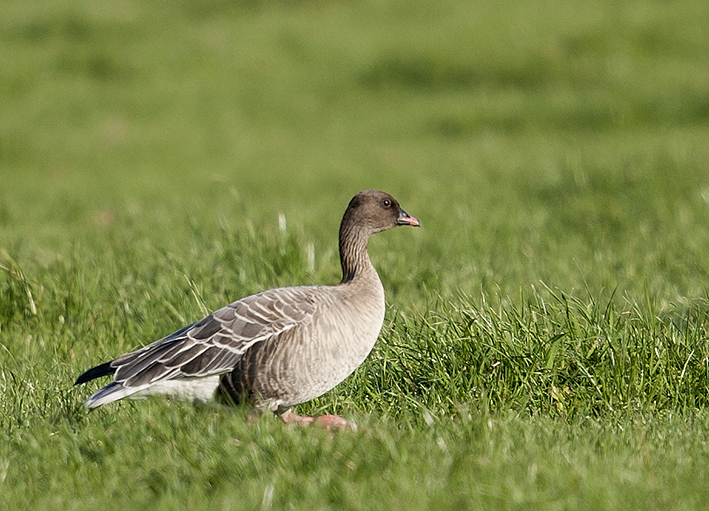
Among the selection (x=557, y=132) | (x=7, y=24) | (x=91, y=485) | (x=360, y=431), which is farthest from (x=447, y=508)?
(x=7, y=24)

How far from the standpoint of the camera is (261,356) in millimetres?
4551

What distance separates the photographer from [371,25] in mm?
22109

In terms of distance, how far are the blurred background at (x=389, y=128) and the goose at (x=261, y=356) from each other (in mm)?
2401

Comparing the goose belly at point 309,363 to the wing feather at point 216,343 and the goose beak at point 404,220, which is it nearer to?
the wing feather at point 216,343

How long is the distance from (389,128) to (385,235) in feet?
28.8

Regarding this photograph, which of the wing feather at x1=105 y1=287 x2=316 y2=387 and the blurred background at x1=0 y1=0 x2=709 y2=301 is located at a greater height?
the wing feather at x1=105 y1=287 x2=316 y2=387

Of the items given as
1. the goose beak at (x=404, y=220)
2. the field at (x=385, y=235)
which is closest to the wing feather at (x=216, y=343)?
the field at (x=385, y=235)

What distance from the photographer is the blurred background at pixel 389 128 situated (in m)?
9.22

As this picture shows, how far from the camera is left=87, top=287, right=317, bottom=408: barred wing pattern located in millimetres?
4523

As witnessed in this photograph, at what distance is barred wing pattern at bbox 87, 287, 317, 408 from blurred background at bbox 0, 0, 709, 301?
8.19 feet

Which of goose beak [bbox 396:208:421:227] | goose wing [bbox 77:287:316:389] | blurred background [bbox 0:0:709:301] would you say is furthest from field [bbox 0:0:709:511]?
goose beak [bbox 396:208:421:227]

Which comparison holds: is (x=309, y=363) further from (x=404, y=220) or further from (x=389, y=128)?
(x=389, y=128)

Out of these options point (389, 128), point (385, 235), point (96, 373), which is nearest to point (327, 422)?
point (96, 373)

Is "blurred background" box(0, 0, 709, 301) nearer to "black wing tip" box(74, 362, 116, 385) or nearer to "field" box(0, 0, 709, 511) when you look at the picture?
"field" box(0, 0, 709, 511)
